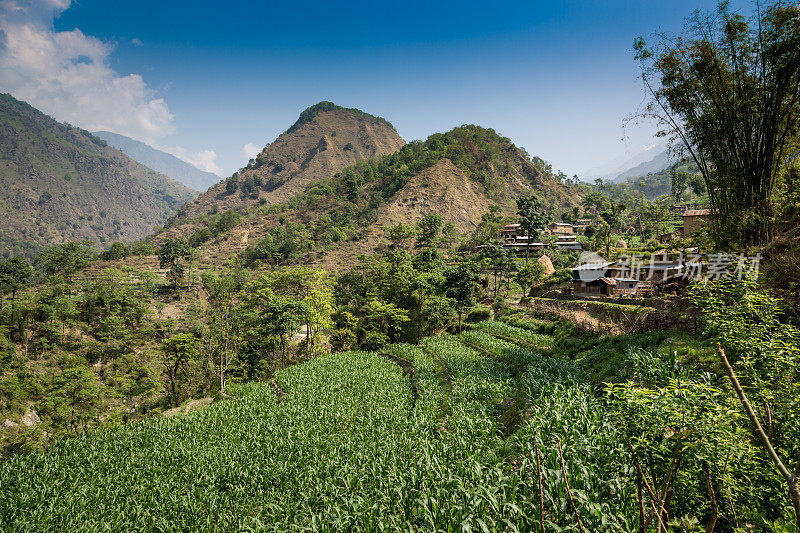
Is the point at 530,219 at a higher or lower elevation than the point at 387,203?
lower

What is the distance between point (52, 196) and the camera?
15112 cm

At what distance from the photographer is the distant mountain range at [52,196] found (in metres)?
131

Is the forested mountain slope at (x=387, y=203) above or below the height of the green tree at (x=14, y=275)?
above

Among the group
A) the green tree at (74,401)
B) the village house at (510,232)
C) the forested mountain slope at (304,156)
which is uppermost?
the forested mountain slope at (304,156)

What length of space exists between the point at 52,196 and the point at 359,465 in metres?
223

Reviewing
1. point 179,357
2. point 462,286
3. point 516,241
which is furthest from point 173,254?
point 516,241

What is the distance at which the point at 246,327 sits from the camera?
106 ft

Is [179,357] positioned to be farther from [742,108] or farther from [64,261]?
[64,261]

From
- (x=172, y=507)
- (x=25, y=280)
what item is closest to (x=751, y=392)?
(x=172, y=507)

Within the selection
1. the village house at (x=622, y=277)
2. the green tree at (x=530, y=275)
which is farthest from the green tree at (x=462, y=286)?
the village house at (x=622, y=277)

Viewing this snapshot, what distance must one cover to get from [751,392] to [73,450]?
69.8 feet

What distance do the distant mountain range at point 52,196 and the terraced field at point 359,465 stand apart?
157 metres

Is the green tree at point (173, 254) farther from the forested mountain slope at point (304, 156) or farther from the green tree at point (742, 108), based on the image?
the green tree at point (742, 108)

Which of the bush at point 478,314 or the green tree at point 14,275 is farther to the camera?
the green tree at point 14,275
